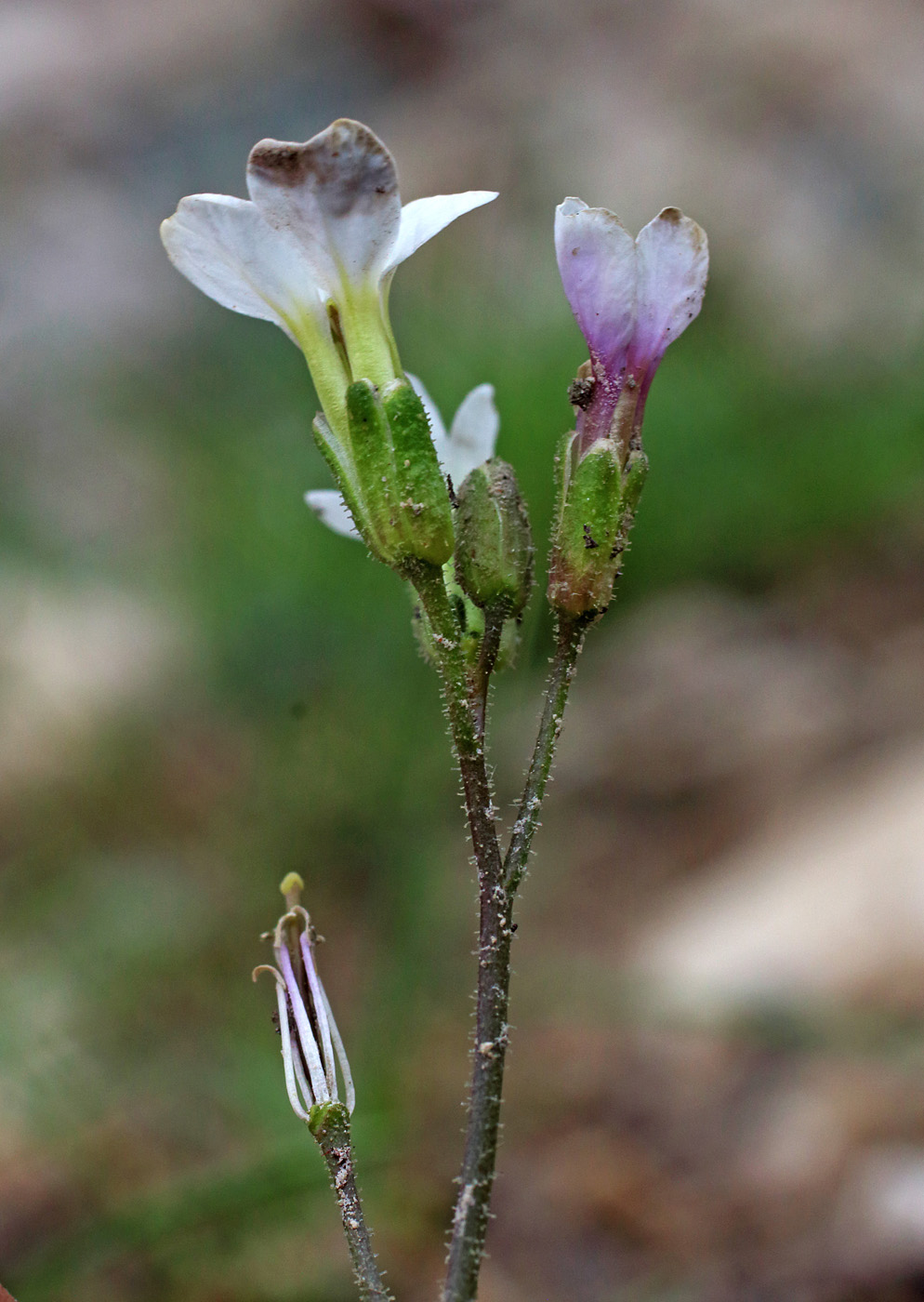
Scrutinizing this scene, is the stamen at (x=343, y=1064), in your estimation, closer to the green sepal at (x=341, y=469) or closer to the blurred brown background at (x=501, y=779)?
the green sepal at (x=341, y=469)

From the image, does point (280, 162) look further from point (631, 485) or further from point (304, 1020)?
point (304, 1020)

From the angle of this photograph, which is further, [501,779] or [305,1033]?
[501,779]

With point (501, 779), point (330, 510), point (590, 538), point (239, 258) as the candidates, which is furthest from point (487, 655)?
point (501, 779)

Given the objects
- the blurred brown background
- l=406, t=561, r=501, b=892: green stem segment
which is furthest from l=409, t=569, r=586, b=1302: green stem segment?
the blurred brown background

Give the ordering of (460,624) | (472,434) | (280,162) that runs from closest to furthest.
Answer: (280,162)
(460,624)
(472,434)

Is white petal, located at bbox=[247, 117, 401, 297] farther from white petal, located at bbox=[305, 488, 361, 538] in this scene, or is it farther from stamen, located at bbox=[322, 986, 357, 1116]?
stamen, located at bbox=[322, 986, 357, 1116]

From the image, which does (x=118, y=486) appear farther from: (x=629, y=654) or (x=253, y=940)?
(x=253, y=940)

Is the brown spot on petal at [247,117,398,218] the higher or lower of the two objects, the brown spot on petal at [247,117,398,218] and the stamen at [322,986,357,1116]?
the higher

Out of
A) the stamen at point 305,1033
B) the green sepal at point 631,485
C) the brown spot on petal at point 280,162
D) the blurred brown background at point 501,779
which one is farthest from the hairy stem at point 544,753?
the blurred brown background at point 501,779
